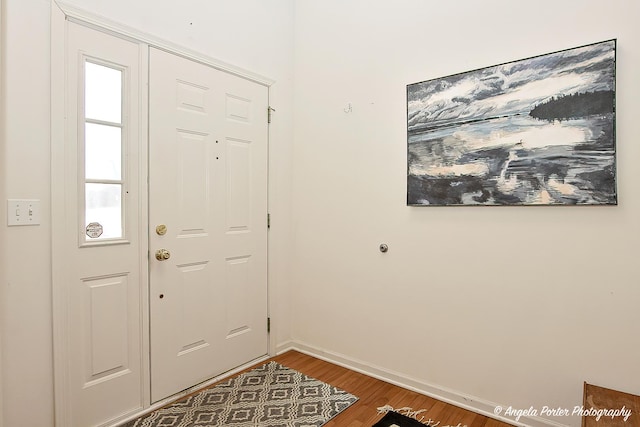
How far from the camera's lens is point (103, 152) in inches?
78.0

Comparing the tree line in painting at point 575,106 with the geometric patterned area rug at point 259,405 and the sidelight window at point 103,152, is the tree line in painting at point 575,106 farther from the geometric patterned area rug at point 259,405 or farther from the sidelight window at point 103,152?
the sidelight window at point 103,152

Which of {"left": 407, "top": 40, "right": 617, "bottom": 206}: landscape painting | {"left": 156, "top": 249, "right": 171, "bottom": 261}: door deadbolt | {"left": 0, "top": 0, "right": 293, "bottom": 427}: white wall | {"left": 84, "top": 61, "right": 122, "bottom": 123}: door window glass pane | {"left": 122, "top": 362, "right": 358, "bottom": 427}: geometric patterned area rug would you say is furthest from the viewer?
{"left": 156, "top": 249, "right": 171, "bottom": 261}: door deadbolt

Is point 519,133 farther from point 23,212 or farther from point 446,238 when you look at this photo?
point 23,212

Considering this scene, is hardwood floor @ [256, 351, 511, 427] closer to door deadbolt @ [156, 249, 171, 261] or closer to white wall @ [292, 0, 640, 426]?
white wall @ [292, 0, 640, 426]

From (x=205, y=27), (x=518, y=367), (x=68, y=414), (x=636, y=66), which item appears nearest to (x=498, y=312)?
(x=518, y=367)

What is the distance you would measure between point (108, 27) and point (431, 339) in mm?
2581

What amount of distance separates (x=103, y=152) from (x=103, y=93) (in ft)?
1.04

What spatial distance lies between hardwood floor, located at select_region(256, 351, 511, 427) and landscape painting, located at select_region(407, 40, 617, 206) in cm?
122

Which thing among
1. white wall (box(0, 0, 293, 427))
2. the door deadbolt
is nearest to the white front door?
the door deadbolt

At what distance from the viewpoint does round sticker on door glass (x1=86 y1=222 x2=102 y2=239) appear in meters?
1.93

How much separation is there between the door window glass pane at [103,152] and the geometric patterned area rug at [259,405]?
54.4 inches

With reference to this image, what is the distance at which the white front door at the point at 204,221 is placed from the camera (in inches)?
86.6

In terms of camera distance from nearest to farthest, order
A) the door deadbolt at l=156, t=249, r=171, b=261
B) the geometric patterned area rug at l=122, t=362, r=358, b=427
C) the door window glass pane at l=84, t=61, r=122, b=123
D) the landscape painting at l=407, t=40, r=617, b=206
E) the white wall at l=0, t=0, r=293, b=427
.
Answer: the white wall at l=0, t=0, r=293, b=427
the landscape painting at l=407, t=40, r=617, b=206
the door window glass pane at l=84, t=61, r=122, b=123
the geometric patterned area rug at l=122, t=362, r=358, b=427
the door deadbolt at l=156, t=249, r=171, b=261

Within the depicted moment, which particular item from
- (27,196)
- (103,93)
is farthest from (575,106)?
(27,196)
